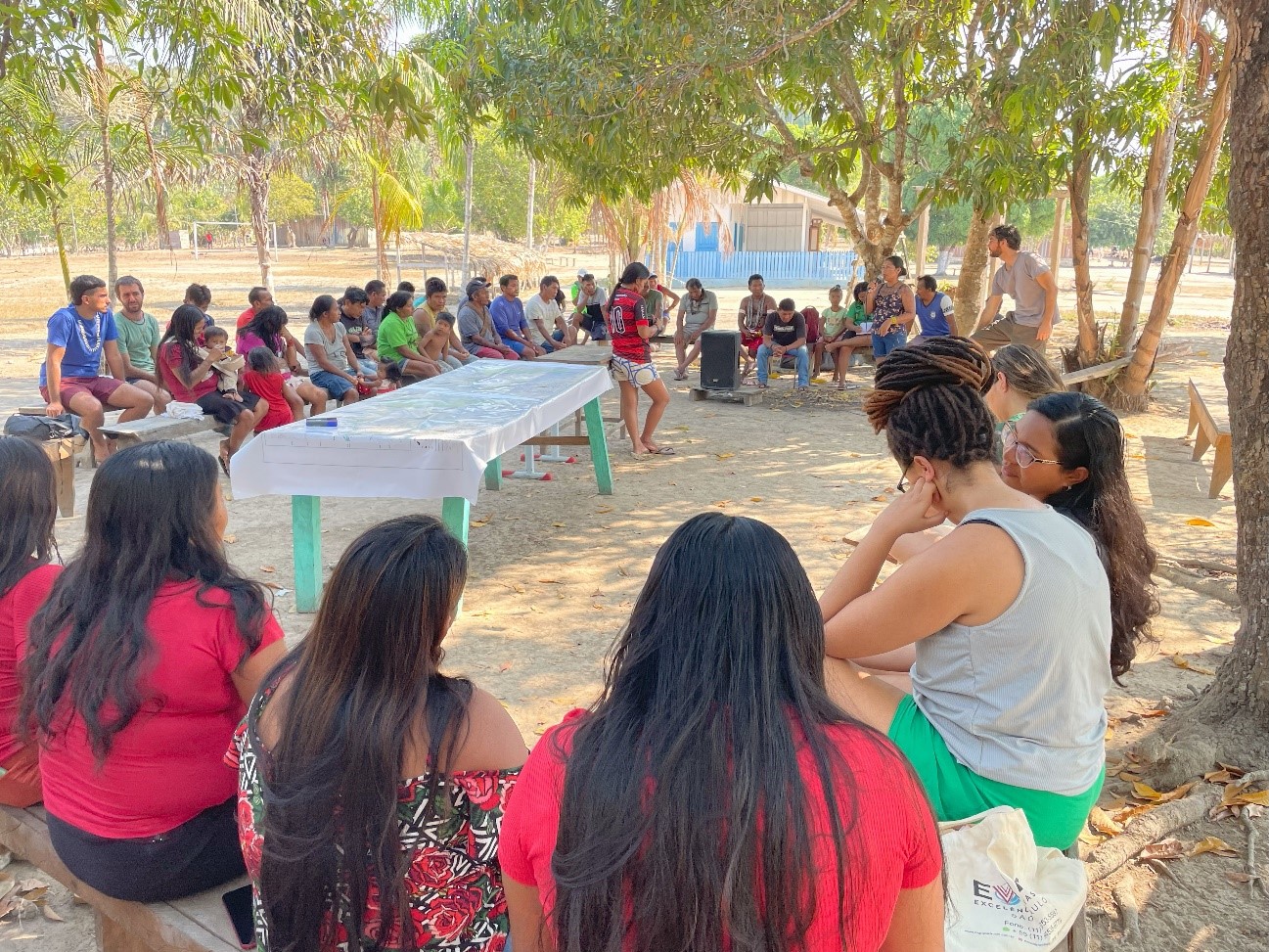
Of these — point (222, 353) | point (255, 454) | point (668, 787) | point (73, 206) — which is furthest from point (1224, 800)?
point (73, 206)

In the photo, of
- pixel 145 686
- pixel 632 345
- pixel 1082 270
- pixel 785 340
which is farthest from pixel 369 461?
pixel 1082 270

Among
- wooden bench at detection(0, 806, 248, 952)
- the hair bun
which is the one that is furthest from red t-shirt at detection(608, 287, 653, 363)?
wooden bench at detection(0, 806, 248, 952)

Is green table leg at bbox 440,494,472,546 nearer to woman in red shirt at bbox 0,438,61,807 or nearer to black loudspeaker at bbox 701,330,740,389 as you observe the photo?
woman in red shirt at bbox 0,438,61,807

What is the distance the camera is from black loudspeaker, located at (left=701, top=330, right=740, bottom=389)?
1170 centimetres

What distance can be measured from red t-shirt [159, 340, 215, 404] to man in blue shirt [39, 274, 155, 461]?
0.21 meters

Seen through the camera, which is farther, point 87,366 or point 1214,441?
point 87,366

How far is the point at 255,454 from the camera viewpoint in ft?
16.3

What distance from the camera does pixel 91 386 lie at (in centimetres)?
819

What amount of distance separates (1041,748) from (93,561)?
6.93 feet

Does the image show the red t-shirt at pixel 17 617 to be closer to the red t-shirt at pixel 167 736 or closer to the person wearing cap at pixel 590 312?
the red t-shirt at pixel 167 736

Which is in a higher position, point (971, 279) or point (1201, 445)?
point (971, 279)

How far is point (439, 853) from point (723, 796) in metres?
0.76

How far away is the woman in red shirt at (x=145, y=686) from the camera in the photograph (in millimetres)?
2215

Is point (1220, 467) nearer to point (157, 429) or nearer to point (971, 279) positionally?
point (971, 279)
